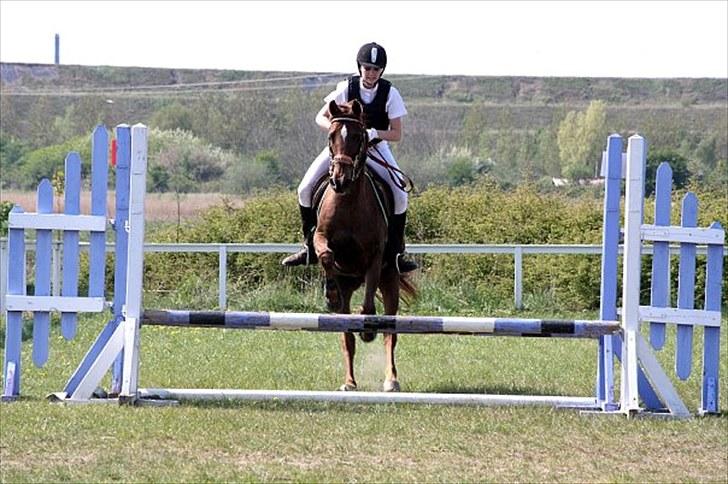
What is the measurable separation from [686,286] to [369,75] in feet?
9.22

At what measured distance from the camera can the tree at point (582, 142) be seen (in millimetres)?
42688

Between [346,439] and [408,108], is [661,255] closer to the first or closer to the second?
[346,439]

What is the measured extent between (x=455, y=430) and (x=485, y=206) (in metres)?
14.5

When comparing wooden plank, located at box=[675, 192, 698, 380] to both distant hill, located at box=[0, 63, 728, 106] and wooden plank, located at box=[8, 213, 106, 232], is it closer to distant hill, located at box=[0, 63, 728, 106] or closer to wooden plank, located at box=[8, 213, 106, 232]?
wooden plank, located at box=[8, 213, 106, 232]

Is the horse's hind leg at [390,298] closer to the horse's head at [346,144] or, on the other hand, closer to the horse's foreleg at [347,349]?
the horse's foreleg at [347,349]

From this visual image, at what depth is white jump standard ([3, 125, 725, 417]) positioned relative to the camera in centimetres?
827

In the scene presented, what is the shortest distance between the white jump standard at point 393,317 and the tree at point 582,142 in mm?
33900

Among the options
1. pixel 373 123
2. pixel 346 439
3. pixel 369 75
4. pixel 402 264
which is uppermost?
pixel 369 75

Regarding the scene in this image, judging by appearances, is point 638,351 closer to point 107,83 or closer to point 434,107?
point 434,107

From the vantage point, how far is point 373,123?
9570mm

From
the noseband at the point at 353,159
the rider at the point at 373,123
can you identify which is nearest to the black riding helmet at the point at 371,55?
the rider at the point at 373,123

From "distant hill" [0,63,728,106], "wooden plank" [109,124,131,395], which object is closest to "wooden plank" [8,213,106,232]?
"wooden plank" [109,124,131,395]

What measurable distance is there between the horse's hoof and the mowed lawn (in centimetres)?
26

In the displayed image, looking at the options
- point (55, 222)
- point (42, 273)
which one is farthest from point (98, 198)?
point (42, 273)
